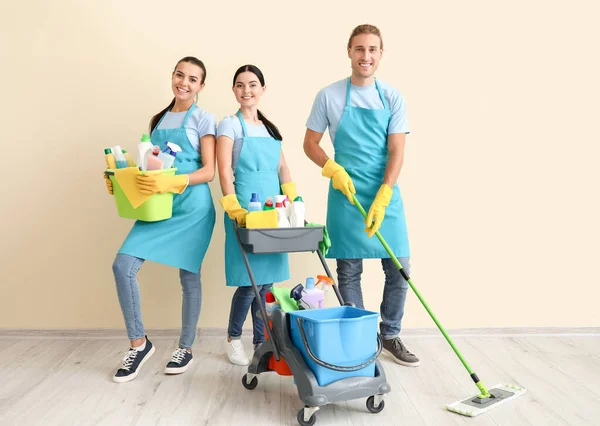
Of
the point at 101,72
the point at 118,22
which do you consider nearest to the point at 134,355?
the point at 101,72

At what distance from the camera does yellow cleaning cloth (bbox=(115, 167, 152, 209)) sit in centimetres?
241

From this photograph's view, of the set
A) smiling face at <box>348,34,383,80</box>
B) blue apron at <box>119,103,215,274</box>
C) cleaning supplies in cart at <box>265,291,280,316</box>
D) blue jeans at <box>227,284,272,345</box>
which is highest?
smiling face at <box>348,34,383,80</box>

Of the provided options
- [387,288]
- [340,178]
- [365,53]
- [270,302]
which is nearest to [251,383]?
[270,302]

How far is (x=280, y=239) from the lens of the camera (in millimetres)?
2311

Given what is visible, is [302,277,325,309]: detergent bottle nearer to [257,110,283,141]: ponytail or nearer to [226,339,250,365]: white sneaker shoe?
[226,339,250,365]: white sneaker shoe

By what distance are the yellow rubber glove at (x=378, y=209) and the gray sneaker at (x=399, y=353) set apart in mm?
559

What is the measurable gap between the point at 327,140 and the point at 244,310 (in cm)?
99

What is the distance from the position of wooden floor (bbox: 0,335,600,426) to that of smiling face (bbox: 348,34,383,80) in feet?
4.22

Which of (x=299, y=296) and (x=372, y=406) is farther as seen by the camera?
(x=299, y=296)

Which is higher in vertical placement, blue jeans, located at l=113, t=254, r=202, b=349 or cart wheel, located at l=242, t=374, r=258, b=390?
blue jeans, located at l=113, t=254, r=202, b=349

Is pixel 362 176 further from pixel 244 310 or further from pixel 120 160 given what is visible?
pixel 120 160

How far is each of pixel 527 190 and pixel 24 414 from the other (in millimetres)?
2517

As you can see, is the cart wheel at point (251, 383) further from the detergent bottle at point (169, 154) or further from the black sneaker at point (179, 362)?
the detergent bottle at point (169, 154)

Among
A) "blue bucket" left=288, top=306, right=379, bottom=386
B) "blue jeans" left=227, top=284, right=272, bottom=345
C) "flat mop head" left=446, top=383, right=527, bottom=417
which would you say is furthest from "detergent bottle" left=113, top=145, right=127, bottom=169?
"flat mop head" left=446, top=383, right=527, bottom=417
